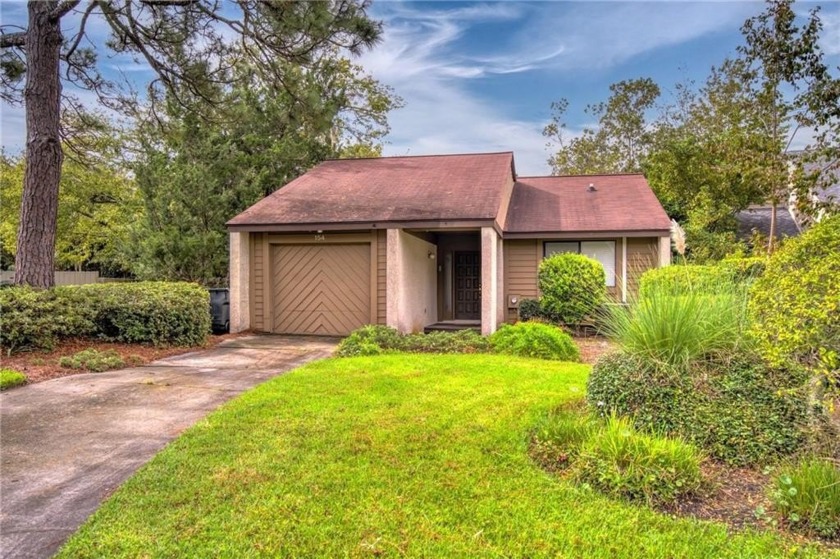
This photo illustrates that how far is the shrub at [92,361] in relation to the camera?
7.01 metres

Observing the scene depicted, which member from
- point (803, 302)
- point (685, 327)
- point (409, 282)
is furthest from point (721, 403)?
point (409, 282)

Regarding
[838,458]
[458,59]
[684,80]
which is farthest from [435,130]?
[838,458]

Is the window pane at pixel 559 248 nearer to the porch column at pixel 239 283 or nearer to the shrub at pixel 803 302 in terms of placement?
the porch column at pixel 239 283

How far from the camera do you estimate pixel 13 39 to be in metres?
10.1

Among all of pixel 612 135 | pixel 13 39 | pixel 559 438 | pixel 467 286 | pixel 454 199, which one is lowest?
pixel 559 438

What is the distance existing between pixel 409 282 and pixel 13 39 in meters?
9.38

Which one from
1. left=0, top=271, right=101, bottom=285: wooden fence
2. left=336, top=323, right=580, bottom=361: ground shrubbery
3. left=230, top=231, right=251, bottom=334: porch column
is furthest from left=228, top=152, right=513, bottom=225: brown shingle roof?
left=0, top=271, right=101, bottom=285: wooden fence

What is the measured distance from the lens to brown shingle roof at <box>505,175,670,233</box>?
13.0 m

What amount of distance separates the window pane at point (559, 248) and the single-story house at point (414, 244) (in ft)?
0.09

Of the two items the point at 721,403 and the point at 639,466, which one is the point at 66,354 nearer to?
the point at 639,466

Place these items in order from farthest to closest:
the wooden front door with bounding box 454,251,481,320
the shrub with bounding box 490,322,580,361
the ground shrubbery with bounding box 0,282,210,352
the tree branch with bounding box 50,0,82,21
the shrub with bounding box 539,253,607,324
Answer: the wooden front door with bounding box 454,251,481,320 → the shrub with bounding box 539,253,607,324 → the tree branch with bounding box 50,0,82,21 → the shrub with bounding box 490,322,580,361 → the ground shrubbery with bounding box 0,282,210,352

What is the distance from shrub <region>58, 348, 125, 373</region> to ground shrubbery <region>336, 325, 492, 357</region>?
3253mm

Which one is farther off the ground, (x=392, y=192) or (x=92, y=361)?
(x=392, y=192)

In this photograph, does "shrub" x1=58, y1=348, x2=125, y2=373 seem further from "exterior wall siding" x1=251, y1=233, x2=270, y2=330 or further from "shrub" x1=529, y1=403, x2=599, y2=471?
"shrub" x1=529, y1=403, x2=599, y2=471
